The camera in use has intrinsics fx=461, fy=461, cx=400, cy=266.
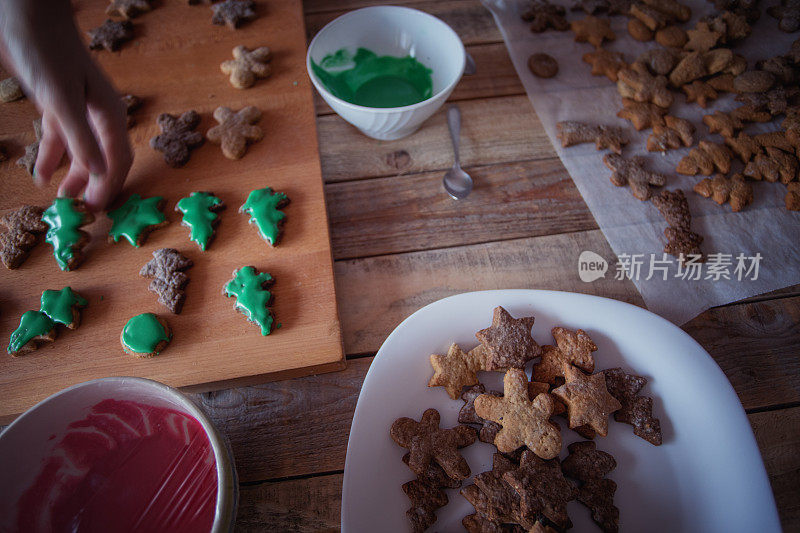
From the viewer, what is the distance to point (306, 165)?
100cm

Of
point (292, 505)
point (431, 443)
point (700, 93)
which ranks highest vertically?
point (700, 93)

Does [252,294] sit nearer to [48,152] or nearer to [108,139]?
[108,139]

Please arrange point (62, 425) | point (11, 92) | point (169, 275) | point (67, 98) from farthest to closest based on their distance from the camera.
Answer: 1. point (11, 92)
2. point (169, 275)
3. point (67, 98)
4. point (62, 425)

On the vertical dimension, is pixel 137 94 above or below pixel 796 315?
above

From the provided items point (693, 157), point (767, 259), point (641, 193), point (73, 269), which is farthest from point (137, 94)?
point (767, 259)

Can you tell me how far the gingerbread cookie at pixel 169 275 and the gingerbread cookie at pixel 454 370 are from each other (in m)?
0.48

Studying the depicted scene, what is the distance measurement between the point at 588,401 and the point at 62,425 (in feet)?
2.55

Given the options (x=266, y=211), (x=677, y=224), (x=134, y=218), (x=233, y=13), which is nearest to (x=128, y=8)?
(x=233, y=13)

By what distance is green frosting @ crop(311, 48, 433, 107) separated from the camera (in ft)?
3.71

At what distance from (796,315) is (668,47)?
767mm

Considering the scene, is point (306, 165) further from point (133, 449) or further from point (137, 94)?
point (133, 449)

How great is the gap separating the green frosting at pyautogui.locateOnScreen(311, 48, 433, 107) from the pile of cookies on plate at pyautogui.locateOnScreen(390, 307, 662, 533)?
25.1 inches

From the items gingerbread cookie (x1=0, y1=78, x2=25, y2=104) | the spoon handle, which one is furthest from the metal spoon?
gingerbread cookie (x1=0, y1=78, x2=25, y2=104)

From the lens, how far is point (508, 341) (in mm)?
764
